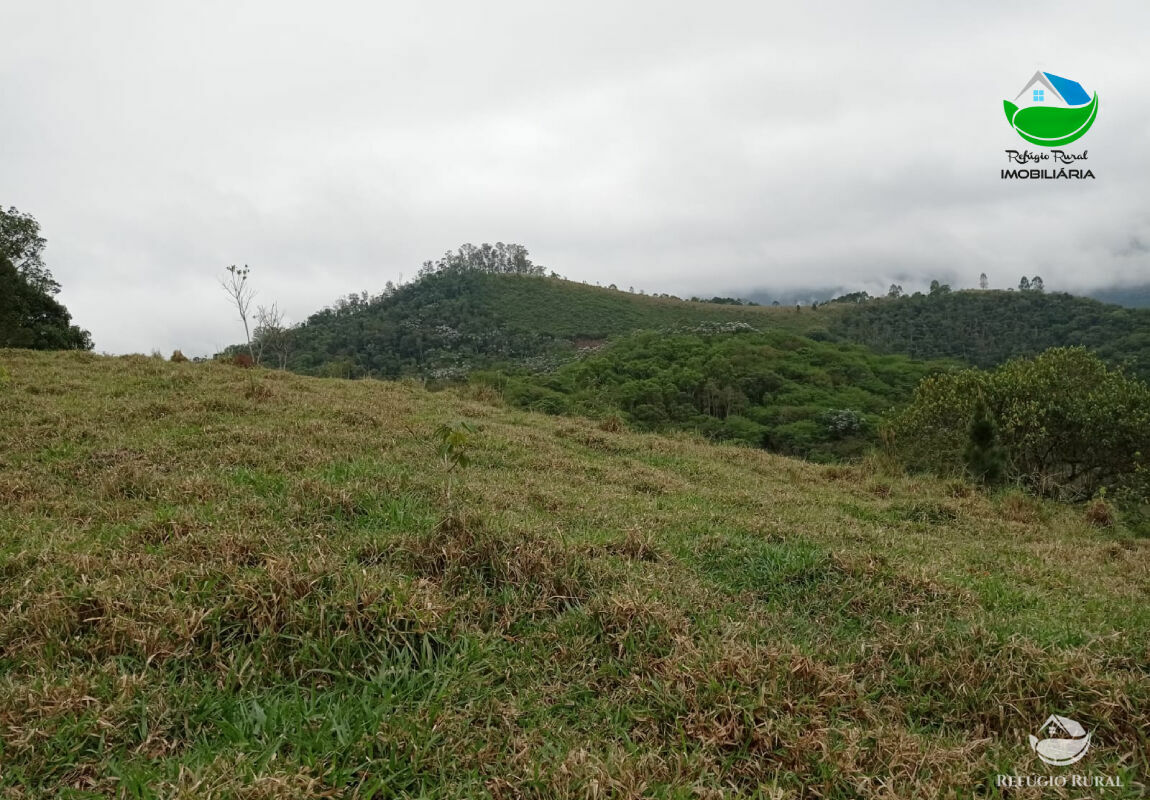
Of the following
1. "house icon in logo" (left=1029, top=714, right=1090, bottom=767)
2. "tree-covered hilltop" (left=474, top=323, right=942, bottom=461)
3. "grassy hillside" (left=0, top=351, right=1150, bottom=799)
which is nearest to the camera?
"grassy hillside" (left=0, top=351, right=1150, bottom=799)

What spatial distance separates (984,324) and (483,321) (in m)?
75.0

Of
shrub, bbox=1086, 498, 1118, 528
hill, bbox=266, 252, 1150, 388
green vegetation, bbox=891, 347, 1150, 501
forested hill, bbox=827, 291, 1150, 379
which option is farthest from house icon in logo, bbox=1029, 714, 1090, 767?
forested hill, bbox=827, 291, 1150, 379

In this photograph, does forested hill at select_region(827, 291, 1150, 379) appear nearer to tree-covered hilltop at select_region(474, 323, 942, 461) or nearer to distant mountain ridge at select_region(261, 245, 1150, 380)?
distant mountain ridge at select_region(261, 245, 1150, 380)

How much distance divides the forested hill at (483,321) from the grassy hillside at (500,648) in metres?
63.0

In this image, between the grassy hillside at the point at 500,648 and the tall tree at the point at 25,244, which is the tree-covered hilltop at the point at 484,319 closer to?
the tall tree at the point at 25,244

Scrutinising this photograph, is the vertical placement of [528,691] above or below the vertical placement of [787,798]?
above

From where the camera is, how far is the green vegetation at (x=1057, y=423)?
60.2 feet

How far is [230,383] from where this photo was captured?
38.2 feet

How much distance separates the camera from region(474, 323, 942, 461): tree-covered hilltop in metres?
39.2

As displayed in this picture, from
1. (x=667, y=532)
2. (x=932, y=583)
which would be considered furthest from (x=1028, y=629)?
(x=667, y=532)

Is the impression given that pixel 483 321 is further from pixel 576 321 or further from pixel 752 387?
pixel 752 387

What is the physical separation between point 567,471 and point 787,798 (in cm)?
619

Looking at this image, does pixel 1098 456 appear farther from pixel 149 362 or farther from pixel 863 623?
pixel 149 362

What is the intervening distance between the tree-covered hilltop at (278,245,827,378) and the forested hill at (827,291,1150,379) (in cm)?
989
